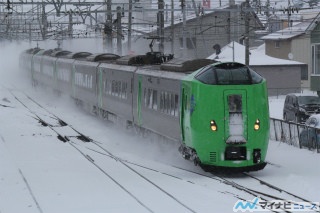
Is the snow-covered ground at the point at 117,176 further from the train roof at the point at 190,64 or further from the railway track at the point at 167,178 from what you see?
the train roof at the point at 190,64

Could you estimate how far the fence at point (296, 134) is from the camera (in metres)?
20.2

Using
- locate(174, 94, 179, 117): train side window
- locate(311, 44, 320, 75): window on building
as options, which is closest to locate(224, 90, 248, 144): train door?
locate(174, 94, 179, 117): train side window

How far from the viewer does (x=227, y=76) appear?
15.3 meters

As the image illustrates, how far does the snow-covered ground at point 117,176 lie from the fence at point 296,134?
377 millimetres

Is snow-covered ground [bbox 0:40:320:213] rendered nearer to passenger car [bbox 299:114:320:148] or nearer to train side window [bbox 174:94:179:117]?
passenger car [bbox 299:114:320:148]

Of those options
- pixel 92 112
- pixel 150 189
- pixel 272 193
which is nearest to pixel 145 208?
pixel 150 189

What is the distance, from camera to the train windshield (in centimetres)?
1526

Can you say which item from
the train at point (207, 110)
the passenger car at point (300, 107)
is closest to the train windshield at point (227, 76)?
the train at point (207, 110)

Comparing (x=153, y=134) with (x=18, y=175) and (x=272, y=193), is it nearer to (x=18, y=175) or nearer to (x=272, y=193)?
(x=18, y=175)

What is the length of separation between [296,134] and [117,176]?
8.12 m

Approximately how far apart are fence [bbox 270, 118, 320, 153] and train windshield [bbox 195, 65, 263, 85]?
5.48 metres

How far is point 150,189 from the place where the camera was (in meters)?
13.9

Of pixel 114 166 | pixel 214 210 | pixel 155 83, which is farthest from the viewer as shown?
pixel 155 83

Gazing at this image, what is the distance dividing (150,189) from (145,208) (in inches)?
76.4
